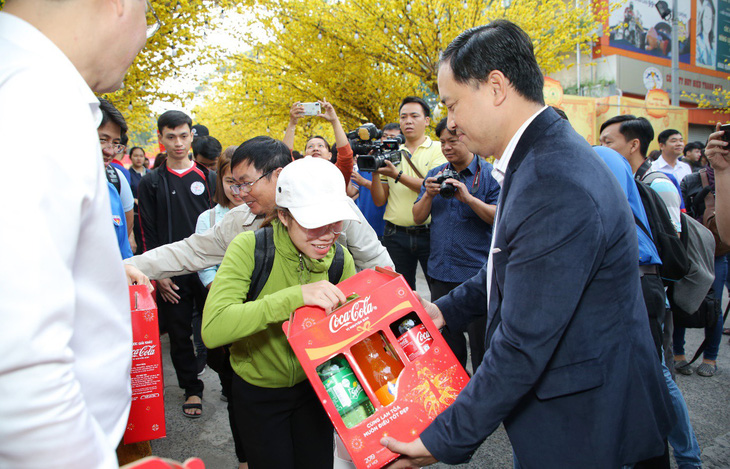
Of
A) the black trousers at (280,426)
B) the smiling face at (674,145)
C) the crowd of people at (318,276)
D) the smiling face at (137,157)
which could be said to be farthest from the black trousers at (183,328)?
the smiling face at (674,145)

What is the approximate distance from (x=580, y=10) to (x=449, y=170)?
10.4 meters

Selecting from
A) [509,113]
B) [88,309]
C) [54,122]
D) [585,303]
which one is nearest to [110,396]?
[88,309]

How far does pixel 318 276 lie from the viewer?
2143mm

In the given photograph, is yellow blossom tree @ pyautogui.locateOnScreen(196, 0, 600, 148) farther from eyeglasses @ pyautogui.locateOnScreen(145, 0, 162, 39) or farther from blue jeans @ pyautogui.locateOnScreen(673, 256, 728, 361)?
eyeglasses @ pyautogui.locateOnScreen(145, 0, 162, 39)

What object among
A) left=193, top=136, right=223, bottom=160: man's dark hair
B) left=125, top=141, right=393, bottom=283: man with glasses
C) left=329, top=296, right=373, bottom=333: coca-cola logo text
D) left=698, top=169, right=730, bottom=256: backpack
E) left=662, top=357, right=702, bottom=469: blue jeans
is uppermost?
left=193, top=136, right=223, bottom=160: man's dark hair

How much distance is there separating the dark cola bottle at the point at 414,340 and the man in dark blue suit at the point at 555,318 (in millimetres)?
202

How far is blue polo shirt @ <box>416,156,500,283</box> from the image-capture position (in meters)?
3.90

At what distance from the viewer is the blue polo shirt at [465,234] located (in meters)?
3.90

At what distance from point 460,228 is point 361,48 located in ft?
28.4

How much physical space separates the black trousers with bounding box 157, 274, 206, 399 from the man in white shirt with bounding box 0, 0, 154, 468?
3.28m

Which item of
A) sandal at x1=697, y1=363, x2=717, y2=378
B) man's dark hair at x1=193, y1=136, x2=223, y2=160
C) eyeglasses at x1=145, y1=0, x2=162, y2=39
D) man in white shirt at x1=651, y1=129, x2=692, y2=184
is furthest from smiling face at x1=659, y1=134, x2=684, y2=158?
eyeglasses at x1=145, y1=0, x2=162, y2=39

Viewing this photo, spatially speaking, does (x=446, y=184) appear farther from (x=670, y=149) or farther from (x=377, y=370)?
(x=670, y=149)

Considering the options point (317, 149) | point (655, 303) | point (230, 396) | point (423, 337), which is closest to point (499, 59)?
point (423, 337)

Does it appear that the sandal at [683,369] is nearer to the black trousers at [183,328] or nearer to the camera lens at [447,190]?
the camera lens at [447,190]
